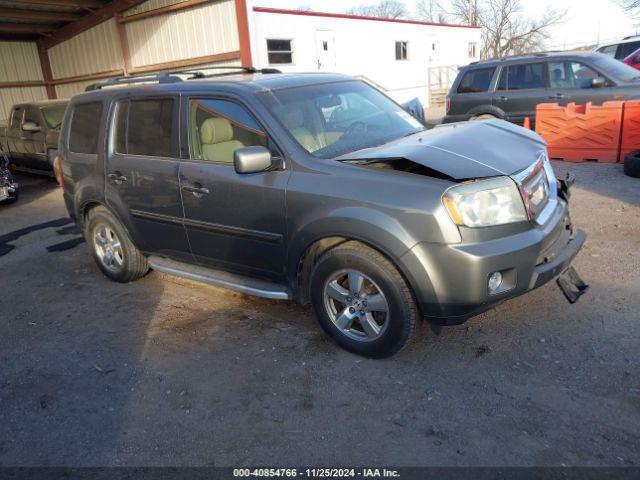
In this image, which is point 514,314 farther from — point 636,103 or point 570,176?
point 636,103

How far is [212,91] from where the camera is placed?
4004mm

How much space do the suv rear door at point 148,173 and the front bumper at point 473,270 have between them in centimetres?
218

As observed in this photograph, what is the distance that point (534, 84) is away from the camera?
9719 millimetres

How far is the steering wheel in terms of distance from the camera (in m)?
4.02

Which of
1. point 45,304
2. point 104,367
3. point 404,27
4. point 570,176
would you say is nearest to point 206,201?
point 104,367

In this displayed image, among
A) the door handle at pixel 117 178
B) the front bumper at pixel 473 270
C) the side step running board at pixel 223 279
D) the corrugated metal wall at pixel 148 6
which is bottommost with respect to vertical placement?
the side step running board at pixel 223 279

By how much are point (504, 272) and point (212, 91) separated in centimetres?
249

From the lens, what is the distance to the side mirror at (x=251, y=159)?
11.2ft

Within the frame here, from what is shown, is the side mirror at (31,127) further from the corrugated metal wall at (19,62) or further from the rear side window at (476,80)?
the rear side window at (476,80)

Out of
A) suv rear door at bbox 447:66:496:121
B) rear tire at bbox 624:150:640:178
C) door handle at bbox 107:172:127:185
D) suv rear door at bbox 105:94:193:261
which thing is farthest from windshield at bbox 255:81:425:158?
suv rear door at bbox 447:66:496:121

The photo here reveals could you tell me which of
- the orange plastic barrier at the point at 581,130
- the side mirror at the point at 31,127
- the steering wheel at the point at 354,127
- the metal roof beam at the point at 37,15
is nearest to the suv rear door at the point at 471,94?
the orange plastic barrier at the point at 581,130

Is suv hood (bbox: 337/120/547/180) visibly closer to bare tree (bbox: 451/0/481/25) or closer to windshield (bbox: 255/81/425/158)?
windshield (bbox: 255/81/425/158)

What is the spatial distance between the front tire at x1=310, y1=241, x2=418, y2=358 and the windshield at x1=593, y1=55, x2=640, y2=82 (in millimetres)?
7806

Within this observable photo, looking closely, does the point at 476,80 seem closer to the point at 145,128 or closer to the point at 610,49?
the point at 145,128
